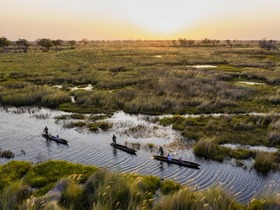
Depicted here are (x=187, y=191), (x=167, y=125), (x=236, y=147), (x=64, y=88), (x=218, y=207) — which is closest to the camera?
(x=218, y=207)

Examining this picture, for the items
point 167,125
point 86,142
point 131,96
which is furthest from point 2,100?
point 167,125

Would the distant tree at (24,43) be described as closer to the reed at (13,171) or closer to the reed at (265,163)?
the reed at (13,171)

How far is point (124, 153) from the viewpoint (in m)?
25.4

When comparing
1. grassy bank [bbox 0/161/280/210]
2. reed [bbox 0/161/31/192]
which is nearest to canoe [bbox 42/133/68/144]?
reed [bbox 0/161/31/192]

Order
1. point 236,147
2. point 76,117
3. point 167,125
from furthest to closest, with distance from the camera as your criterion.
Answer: point 76,117 < point 167,125 < point 236,147

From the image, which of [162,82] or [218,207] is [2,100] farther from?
[218,207]

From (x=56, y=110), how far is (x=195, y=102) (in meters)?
18.0

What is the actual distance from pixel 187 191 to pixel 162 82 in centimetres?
4033

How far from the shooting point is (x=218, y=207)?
12.7 metres

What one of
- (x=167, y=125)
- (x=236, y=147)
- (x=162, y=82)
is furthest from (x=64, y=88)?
(x=236, y=147)

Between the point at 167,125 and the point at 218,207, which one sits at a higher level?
the point at 218,207

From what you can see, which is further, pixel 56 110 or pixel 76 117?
pixel 56 110

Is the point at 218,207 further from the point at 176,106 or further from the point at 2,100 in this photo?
the point at 2,100

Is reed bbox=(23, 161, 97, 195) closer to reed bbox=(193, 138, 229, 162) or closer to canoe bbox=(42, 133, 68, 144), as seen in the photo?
canoe bbox=(42, 133, 68, 144)
